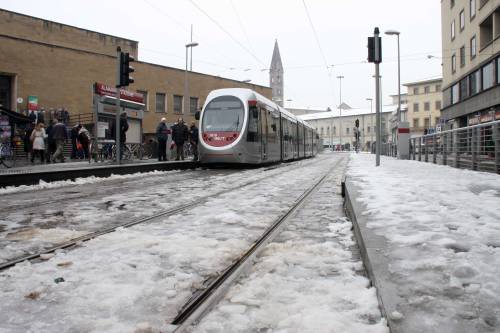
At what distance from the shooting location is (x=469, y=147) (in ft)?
44.7

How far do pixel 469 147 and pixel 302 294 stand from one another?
12432 mm

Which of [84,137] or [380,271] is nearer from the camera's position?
[380,271]

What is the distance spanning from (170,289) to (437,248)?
1.99 meters

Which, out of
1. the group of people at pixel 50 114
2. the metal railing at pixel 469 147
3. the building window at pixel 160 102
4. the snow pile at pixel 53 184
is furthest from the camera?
the building window at pixel 160 102

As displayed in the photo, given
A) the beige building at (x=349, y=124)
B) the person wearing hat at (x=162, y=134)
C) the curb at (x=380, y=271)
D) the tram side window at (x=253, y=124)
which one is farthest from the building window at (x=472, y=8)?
the beige building at (x=349, y=124)

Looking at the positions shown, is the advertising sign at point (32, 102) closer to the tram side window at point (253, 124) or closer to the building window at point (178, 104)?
the building window at point (178, 104)

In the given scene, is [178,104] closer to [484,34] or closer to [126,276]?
[484,34]

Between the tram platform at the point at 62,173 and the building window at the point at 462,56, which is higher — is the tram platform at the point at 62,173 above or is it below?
below

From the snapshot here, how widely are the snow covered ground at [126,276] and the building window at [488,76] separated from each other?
28.1 m

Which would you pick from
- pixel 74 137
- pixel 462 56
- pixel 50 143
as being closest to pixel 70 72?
pixel 74 137

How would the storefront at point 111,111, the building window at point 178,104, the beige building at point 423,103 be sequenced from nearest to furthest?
1. the storefront at point 111,111
2. the building window at point 178,104
3. the beige building at point 423,103

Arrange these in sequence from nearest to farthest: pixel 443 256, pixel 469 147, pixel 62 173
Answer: pixel 443 256
pixel 62 173
pixel 469 147

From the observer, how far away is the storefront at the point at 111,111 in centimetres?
1774

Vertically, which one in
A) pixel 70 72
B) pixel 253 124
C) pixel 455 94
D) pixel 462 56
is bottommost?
pixel 253 124
